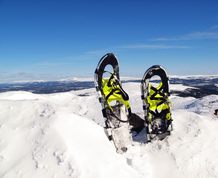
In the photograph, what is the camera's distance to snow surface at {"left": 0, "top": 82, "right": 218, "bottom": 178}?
3.29 metres

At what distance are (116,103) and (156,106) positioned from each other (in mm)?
1880

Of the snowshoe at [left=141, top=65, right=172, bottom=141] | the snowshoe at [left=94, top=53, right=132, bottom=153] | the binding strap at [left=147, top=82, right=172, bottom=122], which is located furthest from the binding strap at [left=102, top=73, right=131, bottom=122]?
the binding strap at [left=147, top=82, right=172, bottom=122]

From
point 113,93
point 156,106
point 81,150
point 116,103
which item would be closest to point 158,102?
point 156,106

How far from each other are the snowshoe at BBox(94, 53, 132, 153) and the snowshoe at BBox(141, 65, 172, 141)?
3.25ft

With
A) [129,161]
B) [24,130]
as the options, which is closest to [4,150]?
[24,130]

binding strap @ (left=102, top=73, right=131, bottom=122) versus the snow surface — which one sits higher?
binding strap @ (left=102, top=73, right=131, bottom=122)

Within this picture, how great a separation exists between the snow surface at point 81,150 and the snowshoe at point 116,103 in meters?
0.59

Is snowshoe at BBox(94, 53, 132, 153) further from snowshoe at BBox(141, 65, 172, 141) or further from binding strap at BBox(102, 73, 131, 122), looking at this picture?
snowshoe at BBox(141, 65, 172, 141)

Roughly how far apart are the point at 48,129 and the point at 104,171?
1865mm

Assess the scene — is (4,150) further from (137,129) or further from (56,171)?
(137,129)

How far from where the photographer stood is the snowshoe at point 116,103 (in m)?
5.78

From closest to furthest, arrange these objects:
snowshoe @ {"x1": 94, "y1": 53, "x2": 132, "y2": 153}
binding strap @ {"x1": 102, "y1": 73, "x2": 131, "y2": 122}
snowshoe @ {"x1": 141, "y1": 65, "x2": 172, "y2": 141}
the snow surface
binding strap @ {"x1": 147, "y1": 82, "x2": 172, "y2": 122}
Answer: the snow surface
snowshoe @ {"x1": 94, "y1": 53, "x2": 132, "y2": 153}
binding strap @ {"x1": 102, "y1": 73, "x2": 131, "y2": 122}
snowshoe @ {"x1": 141, "y1": 65, "x2": 172, "y2": 141}
binding strap @ {"x1": 147, "y1": 82, "x2": 172, "y2": 122}

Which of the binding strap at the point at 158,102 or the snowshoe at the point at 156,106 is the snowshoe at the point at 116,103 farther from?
the binding strap at the point at 158,102

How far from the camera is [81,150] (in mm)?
3783
